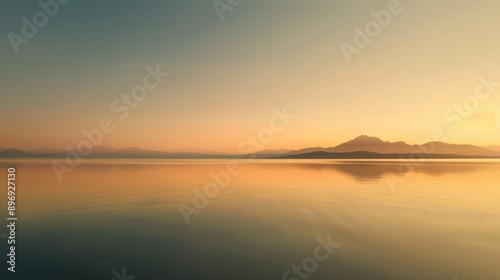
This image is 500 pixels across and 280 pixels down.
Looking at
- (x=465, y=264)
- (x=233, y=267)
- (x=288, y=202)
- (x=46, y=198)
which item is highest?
(x=46, y=198)

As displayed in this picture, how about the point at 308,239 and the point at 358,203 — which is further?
the point at 358,203

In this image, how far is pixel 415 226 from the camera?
1102 centimetres

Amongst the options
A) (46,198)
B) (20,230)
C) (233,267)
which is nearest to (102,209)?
(20,230)

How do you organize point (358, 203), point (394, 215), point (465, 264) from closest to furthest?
point (465, 264) → point (394, 215) → point (358, 203)

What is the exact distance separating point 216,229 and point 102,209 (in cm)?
507

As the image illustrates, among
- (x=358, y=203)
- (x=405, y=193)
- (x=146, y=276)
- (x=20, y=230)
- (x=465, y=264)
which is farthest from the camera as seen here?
(x=405, y=193)

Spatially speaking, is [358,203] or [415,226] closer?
[415,226]

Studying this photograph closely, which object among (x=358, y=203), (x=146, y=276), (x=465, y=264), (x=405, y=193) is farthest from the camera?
(x=405, y=193)

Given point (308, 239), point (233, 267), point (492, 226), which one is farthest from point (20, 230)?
point (492, 226)

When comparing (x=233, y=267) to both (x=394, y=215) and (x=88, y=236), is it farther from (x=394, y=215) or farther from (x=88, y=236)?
(x=394, y=215)

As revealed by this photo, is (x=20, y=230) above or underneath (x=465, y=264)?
above

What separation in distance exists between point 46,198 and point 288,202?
1080 cm

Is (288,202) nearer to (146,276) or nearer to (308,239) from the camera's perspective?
(308,239)

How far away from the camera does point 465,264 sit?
8062 mm
